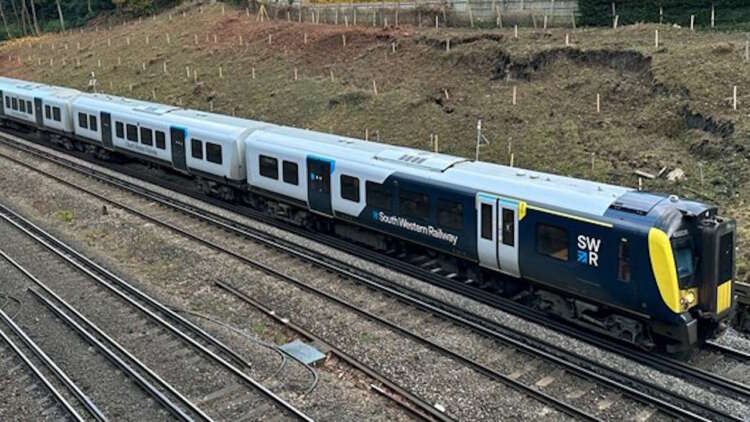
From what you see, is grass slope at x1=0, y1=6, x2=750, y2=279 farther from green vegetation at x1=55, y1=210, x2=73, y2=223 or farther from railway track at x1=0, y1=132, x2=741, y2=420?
green vegetation at x1=55, y1=210, x2=73, y2=223

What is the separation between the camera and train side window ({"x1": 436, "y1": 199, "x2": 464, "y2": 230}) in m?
16.5

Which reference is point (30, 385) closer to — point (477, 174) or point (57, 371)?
point (57, 371)

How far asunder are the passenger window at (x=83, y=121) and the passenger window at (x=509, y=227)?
900 inches

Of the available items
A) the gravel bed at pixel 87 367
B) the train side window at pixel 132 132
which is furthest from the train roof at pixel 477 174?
the train side window at pixel 132 132

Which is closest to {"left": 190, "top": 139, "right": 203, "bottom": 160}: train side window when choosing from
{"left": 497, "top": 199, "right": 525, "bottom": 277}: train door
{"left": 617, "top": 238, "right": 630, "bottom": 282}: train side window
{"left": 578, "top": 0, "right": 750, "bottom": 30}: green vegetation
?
{"left": 497, "top": 199, "right": 525, "bottom": 277}: train door

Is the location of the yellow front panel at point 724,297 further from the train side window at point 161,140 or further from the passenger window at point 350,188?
the train side window at point 161,140

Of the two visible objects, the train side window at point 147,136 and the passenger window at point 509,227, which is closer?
the passenger window at point 509,227

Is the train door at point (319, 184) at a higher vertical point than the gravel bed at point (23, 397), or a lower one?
higher

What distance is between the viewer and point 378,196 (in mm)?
18625

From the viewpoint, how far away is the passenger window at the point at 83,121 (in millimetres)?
32406

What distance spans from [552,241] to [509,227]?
3.67ft

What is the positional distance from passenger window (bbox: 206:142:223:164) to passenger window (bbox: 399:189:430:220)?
8.44m

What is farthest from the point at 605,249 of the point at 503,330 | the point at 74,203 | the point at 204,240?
the point at 74,203

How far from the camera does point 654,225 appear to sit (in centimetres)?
1291
